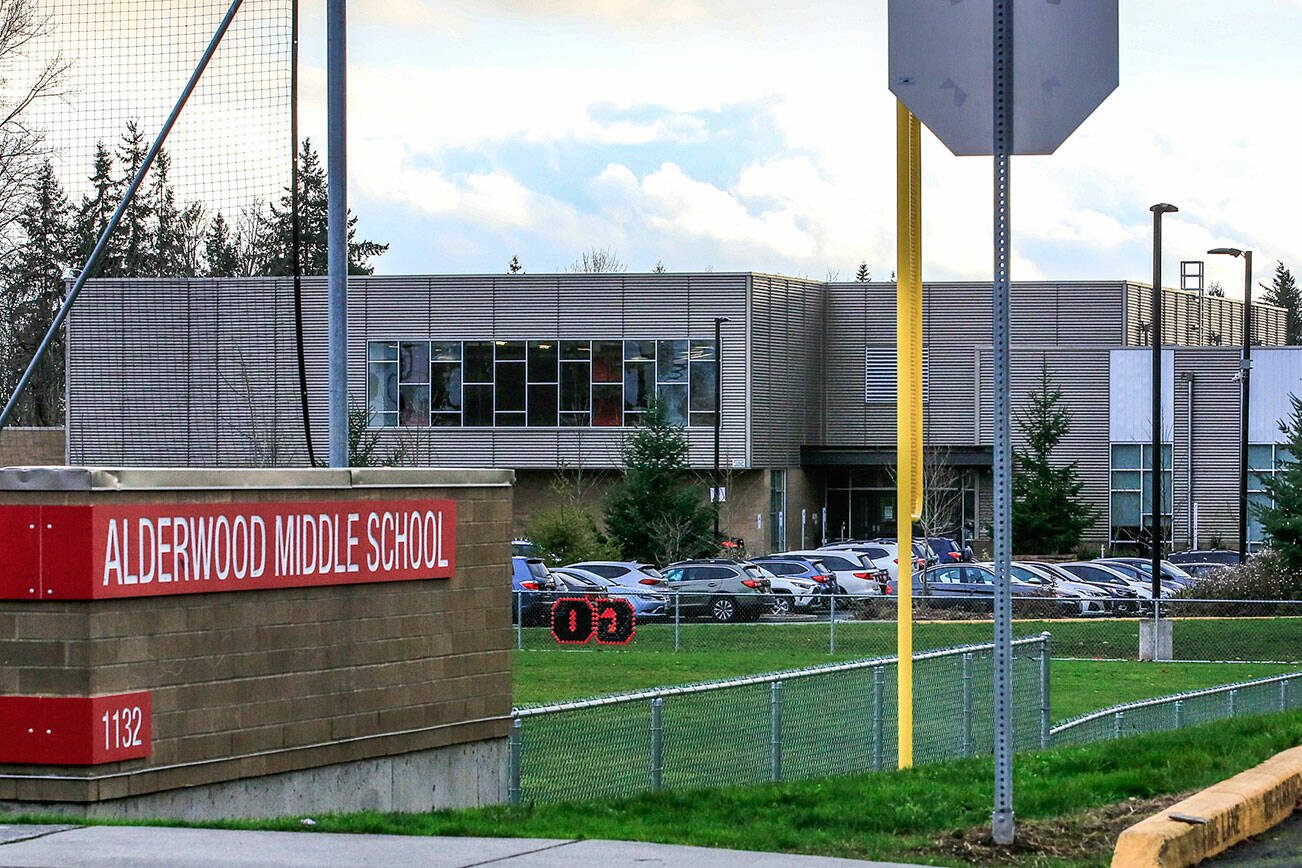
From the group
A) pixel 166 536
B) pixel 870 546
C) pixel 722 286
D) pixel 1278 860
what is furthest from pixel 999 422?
pixel 722 286

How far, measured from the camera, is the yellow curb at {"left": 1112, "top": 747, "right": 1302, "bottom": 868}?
7.16 m

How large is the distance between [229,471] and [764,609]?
28.9 metres

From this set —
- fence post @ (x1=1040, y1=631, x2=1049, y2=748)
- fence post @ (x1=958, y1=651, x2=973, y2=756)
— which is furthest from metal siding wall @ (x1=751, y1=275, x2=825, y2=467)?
fence post @ (x1=958, y1=651, x2=973, y2=756)

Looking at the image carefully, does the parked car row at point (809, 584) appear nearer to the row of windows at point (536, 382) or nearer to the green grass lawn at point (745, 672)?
the green grass lawn at point (745, 672)

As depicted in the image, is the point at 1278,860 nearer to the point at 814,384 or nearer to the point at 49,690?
the point at 49,690

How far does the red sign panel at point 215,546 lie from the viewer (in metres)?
8.95

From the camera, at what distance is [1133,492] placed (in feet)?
212

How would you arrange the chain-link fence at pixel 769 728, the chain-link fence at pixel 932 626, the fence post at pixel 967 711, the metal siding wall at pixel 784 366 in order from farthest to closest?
1. the metal siding wall at pixel 784 366
2. the chain-link fence at pixel 932 626
3. the fence post at pixel 967 711
4. the chain-link fence at pixel 769 728

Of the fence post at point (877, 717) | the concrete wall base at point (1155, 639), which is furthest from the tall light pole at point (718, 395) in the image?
the fence post at point (877, 717)

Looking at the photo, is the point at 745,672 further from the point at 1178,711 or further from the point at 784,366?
the point at 784,366

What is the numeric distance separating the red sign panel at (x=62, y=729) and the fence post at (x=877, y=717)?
278 inches

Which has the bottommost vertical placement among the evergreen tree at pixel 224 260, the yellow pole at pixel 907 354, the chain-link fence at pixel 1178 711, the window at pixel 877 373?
the chain-link fence at pixel 1178 711

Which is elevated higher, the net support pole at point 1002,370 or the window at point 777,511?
the net support pole at point 1002,370

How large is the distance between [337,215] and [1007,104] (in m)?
6.22
